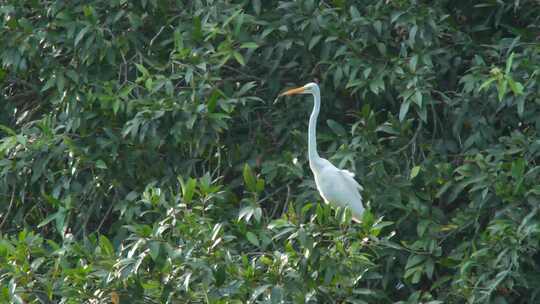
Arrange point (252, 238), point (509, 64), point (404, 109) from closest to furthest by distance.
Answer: point (252, 238) < point (509, 64) < point (404, 109)

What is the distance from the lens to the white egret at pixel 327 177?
5336 mm

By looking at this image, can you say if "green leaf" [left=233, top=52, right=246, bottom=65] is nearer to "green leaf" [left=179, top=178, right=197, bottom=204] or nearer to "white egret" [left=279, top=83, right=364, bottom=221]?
"white egret" [left=279, top=83, right=364, bottom=221]

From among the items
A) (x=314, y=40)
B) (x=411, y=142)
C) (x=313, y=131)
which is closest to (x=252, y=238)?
(x=313, y=131)

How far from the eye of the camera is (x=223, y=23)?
17.5ft

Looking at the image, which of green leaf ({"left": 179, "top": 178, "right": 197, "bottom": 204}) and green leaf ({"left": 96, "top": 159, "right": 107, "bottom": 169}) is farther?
green leaf ({"left": 96, "top": 159, "right": 107, "bottom": 169})

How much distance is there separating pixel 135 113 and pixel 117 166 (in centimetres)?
24

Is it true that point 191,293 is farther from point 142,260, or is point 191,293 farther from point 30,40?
point 30,40

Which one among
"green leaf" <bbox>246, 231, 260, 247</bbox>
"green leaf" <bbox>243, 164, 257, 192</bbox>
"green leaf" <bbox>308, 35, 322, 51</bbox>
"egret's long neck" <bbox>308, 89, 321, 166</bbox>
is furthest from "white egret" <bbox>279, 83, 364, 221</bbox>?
"green leaf" <bbox>246, 231, 260, 247</bbox>

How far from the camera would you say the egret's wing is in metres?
5.33

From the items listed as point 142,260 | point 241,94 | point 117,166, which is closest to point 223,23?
point 241,94

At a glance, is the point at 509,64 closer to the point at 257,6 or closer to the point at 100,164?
the point at 257,6

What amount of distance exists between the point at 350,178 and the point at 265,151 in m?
0.34

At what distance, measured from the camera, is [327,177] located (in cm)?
546

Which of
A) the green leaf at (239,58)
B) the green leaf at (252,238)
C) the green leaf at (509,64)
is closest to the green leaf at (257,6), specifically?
the green leaf at (239,58)
